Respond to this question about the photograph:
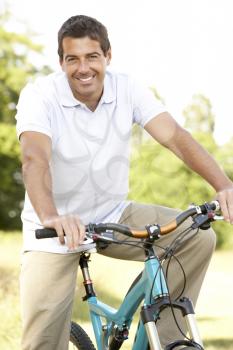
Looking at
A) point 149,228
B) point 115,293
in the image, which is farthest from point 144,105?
point 115,293

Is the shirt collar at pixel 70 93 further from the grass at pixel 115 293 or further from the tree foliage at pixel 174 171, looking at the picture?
the tree foliage at pixel 174 171

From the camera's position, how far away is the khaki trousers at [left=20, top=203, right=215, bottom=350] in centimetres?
345

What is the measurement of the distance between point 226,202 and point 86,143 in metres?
0.73

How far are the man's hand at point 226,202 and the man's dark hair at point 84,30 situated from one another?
2.76ft

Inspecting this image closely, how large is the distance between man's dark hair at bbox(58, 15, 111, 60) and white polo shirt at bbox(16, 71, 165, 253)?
0.20 meters

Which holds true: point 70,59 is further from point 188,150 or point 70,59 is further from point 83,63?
point 188,150

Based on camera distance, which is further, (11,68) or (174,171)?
(11,68)

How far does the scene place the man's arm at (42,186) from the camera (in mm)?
2707

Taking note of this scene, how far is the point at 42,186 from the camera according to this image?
311 cm

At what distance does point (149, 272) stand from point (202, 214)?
29 cm

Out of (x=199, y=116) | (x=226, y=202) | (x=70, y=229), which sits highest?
(x=199, y=116)

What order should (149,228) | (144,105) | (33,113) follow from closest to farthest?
1. (149,228)
2. (33,113)
3. (144,105)

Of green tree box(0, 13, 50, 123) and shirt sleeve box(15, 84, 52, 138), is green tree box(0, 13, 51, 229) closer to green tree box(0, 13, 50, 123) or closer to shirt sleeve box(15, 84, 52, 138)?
green tree box(0, 13, 50, 123)

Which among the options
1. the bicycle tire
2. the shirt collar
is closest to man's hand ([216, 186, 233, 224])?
the shirt collar
